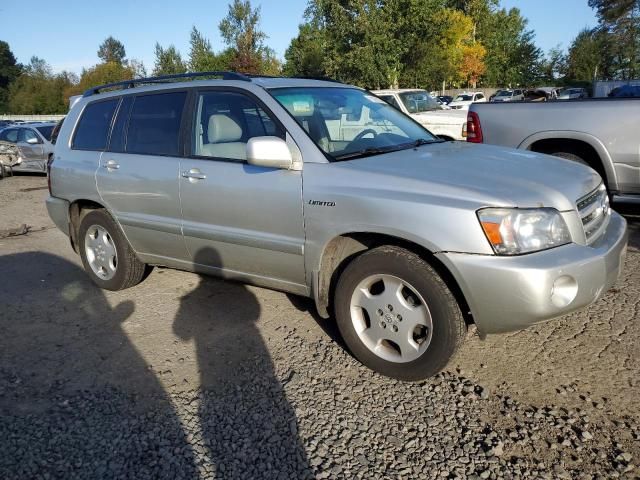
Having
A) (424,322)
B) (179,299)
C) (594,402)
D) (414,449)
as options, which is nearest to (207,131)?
(179,299)

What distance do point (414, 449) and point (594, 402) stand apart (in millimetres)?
1061

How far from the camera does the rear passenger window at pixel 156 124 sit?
4.05 m

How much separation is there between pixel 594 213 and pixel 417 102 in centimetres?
878

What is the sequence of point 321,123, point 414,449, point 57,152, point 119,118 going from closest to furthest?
1. point 414,449
2. point 321,123
3. point 119,118
4. point 57,152

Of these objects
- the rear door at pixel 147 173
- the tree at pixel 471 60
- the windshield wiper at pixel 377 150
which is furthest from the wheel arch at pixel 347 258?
the tree at pixel 471 60

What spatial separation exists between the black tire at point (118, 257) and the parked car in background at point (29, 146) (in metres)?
10.1

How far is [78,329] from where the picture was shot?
402 centimetres

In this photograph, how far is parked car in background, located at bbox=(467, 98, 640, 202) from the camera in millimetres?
5617

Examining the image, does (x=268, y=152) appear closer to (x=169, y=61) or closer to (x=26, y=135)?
(x=26, y=135)

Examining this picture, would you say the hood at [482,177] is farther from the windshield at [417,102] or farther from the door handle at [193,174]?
the windshield at [417,102]

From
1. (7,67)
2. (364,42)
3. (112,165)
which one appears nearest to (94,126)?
(112,165)

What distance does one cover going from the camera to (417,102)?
11438 millimetres

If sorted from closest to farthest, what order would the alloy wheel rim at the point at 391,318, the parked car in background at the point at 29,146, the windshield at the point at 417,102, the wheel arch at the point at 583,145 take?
the alloy wheel rim at the point at 391,318
the wheel arch at the point at 583,145
the windshield at the point at 417,102
the parked car in background at the point at 29,146

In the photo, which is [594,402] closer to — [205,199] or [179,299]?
[205,199]
